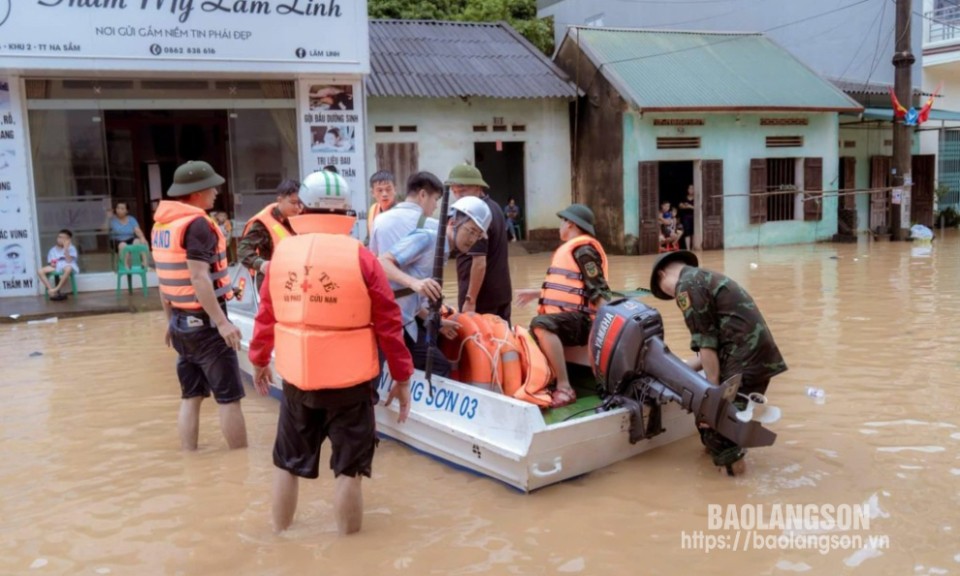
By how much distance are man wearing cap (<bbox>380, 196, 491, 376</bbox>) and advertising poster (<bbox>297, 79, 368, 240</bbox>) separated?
342 inches

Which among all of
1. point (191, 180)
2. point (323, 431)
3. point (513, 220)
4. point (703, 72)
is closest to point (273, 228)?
point (191, 180)

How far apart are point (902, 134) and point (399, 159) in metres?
11.0

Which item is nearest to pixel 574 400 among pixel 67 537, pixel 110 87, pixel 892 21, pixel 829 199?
pixel 67 537

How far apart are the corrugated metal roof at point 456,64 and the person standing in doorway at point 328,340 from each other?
12.7 metres

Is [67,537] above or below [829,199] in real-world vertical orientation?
below

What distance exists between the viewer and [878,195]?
69.2 ft

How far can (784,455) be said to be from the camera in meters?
4.93

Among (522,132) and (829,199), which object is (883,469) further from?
(829,199)

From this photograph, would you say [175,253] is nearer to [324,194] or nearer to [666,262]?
[324,194]

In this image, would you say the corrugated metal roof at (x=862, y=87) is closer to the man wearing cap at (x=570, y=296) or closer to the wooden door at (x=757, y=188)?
the wooden door at (x=757, y=188)

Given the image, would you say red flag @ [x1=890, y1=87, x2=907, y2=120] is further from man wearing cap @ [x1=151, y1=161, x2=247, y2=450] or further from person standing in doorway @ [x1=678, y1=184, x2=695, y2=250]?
man wearing cap @ [x1=151, y1=161, x2=247, y2=450]

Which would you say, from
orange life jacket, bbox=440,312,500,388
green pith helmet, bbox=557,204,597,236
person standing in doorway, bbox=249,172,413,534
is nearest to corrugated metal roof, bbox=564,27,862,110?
green pith helmet, bbox=557,204,597,236

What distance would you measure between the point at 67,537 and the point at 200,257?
1.62 meters

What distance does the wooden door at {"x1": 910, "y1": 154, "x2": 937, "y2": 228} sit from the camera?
21.1 metres
